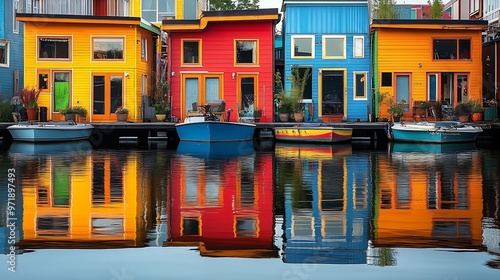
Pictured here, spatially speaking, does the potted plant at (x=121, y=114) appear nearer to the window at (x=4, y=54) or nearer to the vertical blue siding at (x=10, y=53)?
the vertical blue siding at (x=10, y=53)

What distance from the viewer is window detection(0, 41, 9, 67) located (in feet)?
152

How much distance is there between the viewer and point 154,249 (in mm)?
10570

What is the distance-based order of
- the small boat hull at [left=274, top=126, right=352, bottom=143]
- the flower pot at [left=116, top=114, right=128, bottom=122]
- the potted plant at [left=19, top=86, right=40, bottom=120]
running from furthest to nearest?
the flower pot at [left=116, top=114, right=128, bottom=122], the potted plant at [left=19, top=86, right=40, bottom=120], the small boat hull at [left=274, top=126, right=352, bottom=143]

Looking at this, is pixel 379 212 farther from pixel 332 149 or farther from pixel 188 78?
pixel 188 78

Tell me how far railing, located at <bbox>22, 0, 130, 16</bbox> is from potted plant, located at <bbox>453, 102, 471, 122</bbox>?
80.8 feet

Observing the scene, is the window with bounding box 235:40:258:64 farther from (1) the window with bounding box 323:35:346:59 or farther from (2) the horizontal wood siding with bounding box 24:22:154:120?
(2) the horizontal wood siding with bounding box 24:22:154:120

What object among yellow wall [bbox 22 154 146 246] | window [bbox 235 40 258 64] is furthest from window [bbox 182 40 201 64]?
yellow wall [bbox 22 154 146 246]

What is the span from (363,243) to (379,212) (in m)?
3.26

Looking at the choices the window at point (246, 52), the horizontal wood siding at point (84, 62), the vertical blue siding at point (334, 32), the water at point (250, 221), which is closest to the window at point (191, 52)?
the window at point (246, 52)

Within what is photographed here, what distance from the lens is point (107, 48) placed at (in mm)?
45312

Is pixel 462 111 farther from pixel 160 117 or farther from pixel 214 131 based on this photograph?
pixel 160 117

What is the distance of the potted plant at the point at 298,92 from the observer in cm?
4419

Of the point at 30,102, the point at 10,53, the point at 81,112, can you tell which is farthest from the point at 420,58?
the point at 10,53

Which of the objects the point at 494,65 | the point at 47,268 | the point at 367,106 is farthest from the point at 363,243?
the point at 494,65
